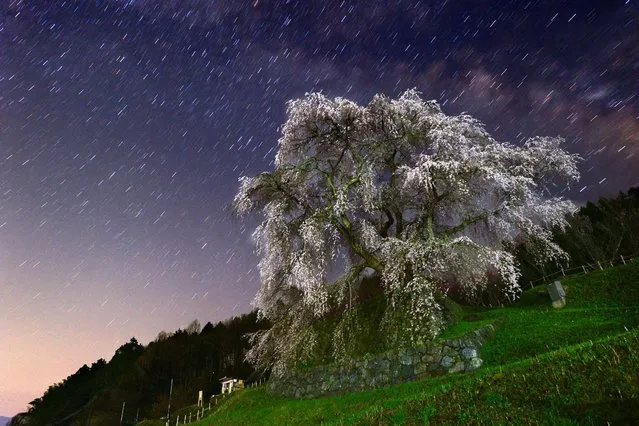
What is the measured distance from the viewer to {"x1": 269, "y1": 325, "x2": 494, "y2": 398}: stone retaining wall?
15827 millimetres

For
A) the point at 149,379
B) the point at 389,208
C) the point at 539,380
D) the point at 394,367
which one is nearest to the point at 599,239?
the point at 389,208

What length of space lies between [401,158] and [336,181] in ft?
13.9

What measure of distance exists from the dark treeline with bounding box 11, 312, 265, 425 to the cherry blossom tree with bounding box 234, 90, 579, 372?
147ft

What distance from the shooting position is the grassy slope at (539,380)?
659cm

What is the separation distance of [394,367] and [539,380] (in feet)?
31.8

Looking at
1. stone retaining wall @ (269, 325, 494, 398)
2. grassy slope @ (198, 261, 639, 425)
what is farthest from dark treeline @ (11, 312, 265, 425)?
grassy slope @ (198, 261, 639, 425)

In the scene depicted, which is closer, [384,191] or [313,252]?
[313,252]

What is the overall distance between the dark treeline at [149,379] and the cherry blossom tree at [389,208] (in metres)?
44.7

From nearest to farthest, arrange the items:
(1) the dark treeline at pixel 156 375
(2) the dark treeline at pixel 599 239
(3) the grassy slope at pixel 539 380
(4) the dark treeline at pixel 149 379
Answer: (3) the grassy slope at pixel 539 380 < (2) the dark treeline at pixel 599 239 < (1) the dark treeline at pixel 156 375 < (4) the dark treeline at pixel 149 379

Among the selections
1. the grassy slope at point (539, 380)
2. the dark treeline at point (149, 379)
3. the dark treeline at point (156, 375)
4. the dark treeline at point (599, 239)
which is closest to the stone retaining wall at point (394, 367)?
the grassy slope at point (539, 380)

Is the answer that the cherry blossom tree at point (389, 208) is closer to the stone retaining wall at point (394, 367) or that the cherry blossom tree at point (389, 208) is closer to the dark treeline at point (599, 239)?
the stone retaining wall at point (394, 367)

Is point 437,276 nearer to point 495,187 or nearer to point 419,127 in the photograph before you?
point 495,187

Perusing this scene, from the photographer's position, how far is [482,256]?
17.2 m

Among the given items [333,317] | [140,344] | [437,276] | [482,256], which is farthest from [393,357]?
[140,344]
